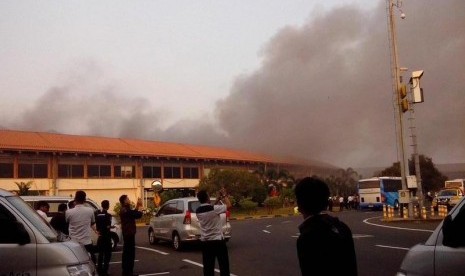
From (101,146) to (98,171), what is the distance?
3079 mm

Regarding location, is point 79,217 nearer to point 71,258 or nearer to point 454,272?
point 71,258

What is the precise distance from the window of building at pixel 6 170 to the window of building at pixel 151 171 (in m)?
15.1

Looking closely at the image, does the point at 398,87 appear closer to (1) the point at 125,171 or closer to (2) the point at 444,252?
(2) the point at 444,252

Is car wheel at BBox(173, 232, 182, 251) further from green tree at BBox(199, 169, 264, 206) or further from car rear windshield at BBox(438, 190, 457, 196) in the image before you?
green tree at BBox(199, 169, 264, 206)

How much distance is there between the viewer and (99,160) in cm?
5359

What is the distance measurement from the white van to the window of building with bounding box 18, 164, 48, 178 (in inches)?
1784

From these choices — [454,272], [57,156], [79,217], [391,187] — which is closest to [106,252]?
[79,217]

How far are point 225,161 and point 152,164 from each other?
486 inches

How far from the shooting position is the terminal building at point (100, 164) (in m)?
47.2

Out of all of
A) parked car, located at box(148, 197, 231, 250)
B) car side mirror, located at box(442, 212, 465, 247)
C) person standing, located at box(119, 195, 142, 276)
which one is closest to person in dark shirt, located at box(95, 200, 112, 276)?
person standing, located at box(119, 195, 142, 276)

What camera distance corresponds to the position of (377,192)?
144ft

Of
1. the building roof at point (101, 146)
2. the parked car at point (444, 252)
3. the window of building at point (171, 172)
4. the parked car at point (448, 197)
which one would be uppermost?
the building roof at point (101, 146)

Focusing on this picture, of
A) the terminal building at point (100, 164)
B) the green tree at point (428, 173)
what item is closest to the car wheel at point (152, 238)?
the terminal building at point (100, 164)

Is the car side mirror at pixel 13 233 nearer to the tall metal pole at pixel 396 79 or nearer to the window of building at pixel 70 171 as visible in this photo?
the tall metal pole at pixel 396 79
